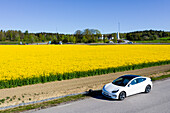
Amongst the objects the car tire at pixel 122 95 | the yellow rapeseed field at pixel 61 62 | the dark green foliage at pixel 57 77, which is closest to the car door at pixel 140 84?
the car tire at pixel 122 95

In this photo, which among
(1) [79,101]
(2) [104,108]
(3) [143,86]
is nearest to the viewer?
(2) [104,108]

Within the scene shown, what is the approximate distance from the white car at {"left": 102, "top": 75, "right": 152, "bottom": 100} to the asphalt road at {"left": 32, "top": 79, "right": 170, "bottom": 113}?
35 centimetres

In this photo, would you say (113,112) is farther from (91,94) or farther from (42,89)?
(42,89)

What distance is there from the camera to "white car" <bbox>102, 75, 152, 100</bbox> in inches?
430

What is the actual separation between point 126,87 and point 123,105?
4.81ft

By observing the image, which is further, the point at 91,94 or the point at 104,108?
the point at 91,94

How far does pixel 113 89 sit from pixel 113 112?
88.3 inches

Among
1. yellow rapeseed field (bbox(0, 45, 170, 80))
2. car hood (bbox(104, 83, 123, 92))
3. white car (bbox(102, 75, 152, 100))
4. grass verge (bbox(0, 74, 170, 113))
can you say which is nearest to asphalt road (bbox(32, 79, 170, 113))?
white car (bbox(102, 75, 152, 100))

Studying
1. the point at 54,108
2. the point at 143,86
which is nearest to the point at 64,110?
the point at 54,108

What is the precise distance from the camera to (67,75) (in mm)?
17766

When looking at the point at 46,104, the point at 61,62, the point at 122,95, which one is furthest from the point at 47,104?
the point at 61,62

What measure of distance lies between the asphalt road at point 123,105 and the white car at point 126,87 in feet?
1.14

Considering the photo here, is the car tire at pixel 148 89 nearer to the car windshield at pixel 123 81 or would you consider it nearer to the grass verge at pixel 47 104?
the car windshield at pixel 123 81

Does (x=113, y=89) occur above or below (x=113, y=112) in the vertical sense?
A: above
